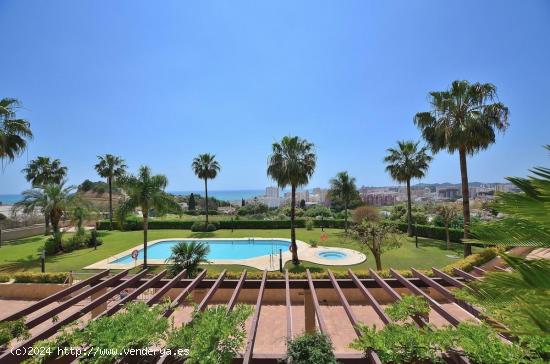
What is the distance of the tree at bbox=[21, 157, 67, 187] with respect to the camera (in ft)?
98.5

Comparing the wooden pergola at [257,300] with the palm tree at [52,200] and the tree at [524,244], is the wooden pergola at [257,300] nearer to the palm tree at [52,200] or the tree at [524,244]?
the tree at [524,244]

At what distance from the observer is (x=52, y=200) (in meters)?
22.7

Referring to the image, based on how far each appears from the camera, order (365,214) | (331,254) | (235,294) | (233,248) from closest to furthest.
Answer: (235,294) → (331,254) → (233,248) → (365,214)

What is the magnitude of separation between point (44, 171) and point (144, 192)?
22202 millimetres

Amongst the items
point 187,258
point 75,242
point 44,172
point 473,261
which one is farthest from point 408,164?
point 44,172

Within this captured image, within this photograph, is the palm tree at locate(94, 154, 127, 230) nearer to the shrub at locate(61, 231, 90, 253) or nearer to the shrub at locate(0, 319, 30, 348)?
the shrub at locate(61, 231, 90, 253)

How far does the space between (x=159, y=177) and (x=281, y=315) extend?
11358 mm

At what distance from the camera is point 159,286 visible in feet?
24.7

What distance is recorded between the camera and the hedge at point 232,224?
33156 millimetres

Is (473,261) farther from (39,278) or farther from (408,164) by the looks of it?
(39,278)

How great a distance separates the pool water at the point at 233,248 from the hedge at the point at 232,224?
681 cm

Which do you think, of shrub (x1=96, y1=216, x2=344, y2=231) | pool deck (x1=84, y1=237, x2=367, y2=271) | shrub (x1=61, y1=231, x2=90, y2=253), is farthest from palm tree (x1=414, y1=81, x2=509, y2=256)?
shrub (x1=61, y1=231, x2=90, y2=253)

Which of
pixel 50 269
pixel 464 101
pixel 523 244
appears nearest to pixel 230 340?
pixel 523 244

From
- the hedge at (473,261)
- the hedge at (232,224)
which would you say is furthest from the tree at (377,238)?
the hedge at (232,224)
